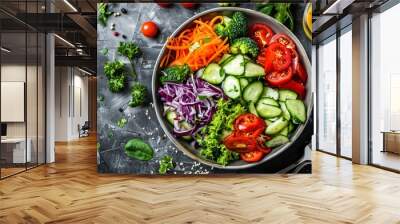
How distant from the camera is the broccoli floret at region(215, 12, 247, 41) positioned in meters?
5.80

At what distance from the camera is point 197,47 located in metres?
5.87

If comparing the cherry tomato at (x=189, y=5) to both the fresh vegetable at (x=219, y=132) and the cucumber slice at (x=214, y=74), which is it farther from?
the fresh vegetable at (x=219, y=132)

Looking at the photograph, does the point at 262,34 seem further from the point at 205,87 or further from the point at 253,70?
the point at 205,87

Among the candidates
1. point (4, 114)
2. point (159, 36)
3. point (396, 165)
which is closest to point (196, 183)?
point (159, 36)

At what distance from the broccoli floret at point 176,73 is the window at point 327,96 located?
5121 mm

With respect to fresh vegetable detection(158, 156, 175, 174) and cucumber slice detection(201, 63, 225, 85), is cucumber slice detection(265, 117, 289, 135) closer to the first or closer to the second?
cucumber slice detection(201, 63, 225, 85)

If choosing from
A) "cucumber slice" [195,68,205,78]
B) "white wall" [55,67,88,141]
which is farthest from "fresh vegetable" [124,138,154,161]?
"white wall" [55,67,88,141]

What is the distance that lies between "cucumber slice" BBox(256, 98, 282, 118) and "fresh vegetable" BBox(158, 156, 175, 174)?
5.16 ft

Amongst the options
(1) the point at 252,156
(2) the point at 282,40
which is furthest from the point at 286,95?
(1) the point at 252,156

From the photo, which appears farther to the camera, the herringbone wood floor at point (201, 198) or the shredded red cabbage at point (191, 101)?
the shredded red cabbage at point (191, 101)

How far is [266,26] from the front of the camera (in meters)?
5.87

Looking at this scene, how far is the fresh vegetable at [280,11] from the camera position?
5.84 metres

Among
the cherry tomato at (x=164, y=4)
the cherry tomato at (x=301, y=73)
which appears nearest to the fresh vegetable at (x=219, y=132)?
the cherry tomato at (x=301, y=73)

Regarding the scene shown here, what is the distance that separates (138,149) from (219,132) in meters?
1.31
